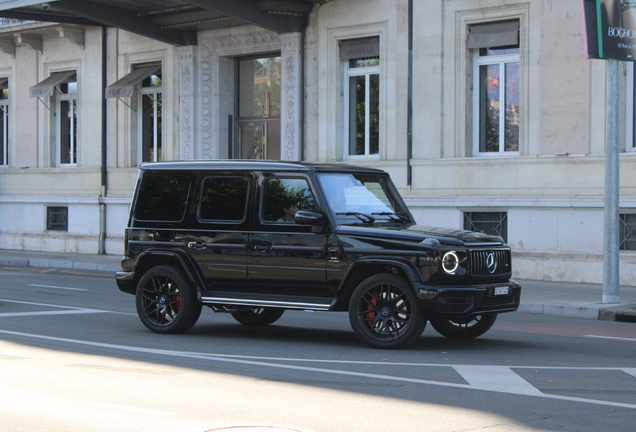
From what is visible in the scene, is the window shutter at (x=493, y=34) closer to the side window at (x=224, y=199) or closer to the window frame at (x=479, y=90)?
the window frame at (x=479, y=90)

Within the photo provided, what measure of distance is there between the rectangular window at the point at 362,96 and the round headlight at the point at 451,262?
1264cm

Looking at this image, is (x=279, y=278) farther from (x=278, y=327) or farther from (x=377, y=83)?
(x=377, y=83)

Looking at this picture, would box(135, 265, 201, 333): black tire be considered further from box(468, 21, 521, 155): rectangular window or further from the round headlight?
box(468, 21, 521, 155): rectangular window

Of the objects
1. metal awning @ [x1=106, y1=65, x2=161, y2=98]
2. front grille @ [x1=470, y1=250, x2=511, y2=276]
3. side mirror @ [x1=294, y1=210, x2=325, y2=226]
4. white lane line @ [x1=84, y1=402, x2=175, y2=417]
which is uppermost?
metal awning @ [x1=106, y1=65, x2=161, y2=98]

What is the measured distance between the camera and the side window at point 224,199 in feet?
34.4

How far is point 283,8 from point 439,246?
14.0 m

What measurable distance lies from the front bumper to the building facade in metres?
8.76

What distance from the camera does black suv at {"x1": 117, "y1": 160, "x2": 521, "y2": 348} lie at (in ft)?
30.7

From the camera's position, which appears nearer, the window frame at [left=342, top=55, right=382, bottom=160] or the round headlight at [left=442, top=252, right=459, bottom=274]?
the round headlight at [left=442, top=252, right=459, bottom=274]

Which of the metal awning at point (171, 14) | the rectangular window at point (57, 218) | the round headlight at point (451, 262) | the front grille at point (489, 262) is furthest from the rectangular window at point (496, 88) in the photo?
the rectangular window at point (57, 218)

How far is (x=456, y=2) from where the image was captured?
65.6 feet

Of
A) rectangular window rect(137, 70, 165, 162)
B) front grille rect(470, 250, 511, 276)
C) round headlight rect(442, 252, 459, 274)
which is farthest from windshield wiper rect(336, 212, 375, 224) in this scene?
rectangular window rect(137, 70, 165, 162)

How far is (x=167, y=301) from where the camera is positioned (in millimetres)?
10906

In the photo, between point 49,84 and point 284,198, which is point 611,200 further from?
point 49,84
